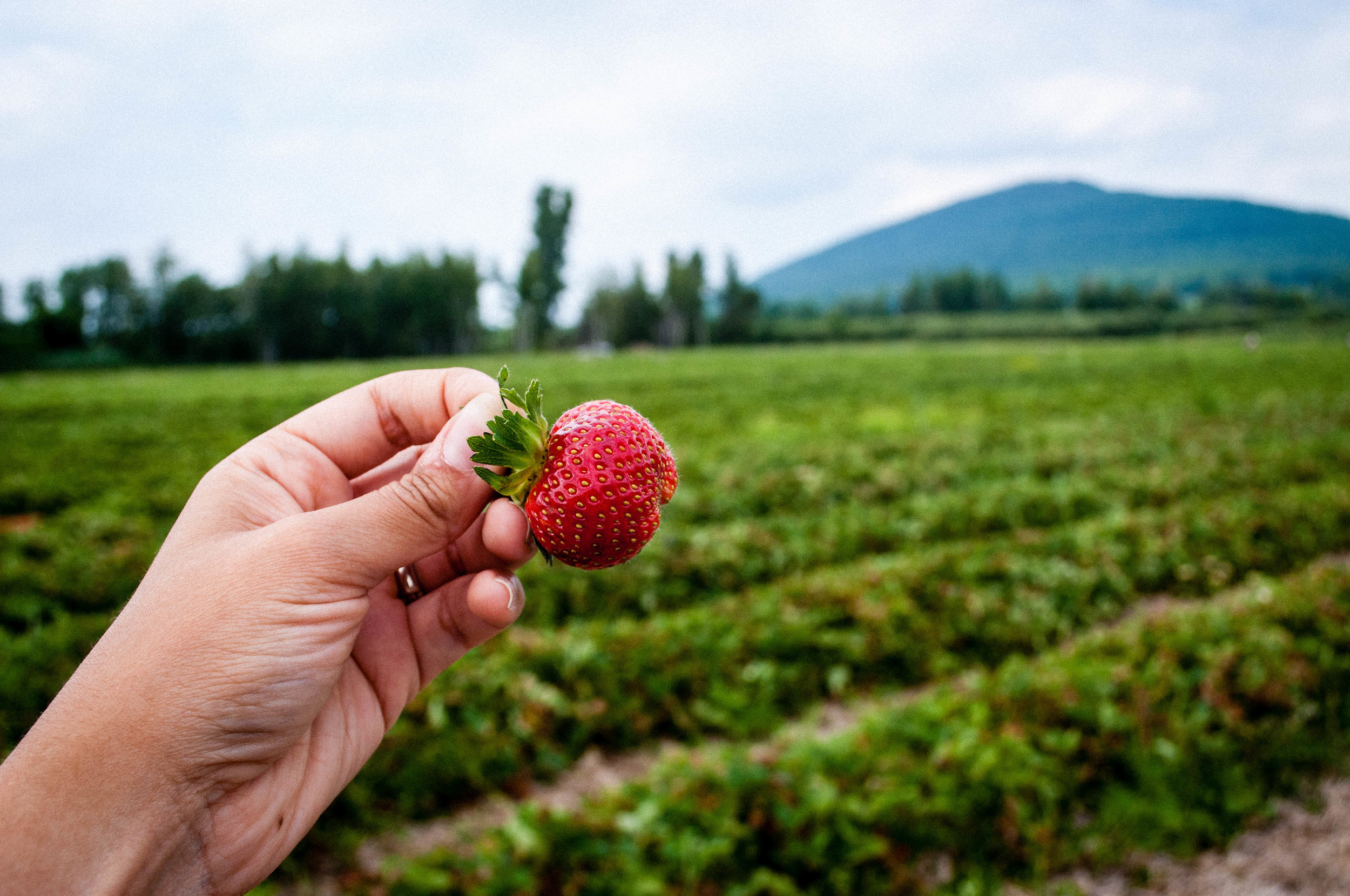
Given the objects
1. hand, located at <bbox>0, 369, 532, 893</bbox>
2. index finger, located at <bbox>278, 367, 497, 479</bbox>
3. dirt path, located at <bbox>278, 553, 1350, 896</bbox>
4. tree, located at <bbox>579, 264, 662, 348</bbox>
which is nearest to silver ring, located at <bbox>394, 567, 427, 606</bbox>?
hand, located at <bbox>0, 369, 532, 893</bbox>

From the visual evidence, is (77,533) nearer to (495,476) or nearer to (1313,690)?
(495,476)

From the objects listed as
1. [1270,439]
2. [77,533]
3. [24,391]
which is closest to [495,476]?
[77,533]

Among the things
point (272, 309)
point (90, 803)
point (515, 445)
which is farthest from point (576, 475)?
point (272, 309)

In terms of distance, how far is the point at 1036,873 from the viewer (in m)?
2.88

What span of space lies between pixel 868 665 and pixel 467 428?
147 inches

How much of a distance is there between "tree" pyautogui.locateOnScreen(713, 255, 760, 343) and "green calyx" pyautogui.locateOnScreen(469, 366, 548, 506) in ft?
247

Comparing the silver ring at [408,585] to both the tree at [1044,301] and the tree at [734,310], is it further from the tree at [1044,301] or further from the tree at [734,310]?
the tree at [1044,301]

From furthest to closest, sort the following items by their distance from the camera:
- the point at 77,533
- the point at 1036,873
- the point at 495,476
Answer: the point at 77,533 < the point at 1036,873 < the point at 495,476

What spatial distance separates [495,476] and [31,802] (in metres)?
0.84

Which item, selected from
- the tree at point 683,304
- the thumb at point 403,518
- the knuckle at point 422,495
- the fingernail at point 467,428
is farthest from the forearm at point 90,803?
the tree at point 683,304

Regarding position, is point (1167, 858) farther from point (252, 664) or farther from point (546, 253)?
point (546, 253)

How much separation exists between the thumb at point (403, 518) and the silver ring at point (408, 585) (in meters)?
0.36

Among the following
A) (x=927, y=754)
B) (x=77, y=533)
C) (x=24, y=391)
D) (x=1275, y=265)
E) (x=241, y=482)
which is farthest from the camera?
(x=1275, y=265)

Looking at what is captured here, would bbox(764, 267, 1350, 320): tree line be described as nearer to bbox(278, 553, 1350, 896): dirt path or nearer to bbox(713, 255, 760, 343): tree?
bbox(713, 255, 760, 343): tree
